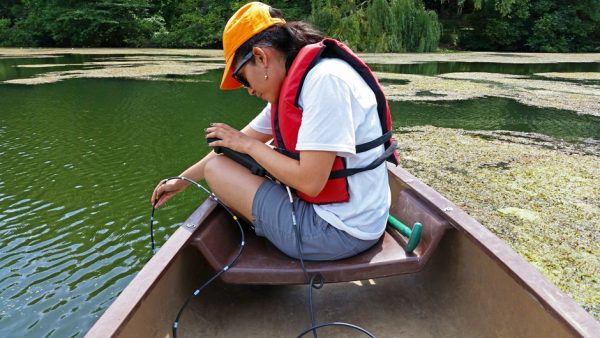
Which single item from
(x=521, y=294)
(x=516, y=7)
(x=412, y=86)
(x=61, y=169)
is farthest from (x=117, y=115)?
(x=516, y=7)

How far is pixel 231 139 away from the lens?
1.48m

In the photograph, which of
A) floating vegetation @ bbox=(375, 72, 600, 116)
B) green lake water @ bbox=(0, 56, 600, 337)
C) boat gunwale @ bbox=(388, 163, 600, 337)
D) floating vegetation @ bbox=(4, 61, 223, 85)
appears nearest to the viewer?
boat gunwale @ bbox=(388, 163, 600, 337)

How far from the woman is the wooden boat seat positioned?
0.05 metres

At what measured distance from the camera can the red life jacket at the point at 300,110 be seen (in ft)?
4.37

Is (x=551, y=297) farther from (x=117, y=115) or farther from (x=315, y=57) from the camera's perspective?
(x=117, y=115)

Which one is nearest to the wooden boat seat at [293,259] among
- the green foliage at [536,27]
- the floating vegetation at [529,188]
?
the floating vegetation at [529,188]

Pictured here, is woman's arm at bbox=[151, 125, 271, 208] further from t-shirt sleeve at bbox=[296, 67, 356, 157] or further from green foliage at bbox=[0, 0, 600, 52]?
green foliage at bbox=[0, 0, 600, 52]

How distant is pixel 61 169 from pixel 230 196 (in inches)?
119

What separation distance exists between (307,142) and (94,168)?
332 cm

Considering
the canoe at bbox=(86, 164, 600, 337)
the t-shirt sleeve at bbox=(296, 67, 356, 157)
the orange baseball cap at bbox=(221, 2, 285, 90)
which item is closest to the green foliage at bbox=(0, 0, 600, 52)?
the canoe at bbox=(86, 164, 600, 337)

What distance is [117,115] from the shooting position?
6.21m

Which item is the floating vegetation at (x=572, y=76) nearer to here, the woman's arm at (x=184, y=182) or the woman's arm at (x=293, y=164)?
the woman's arm at (x=184, y=182)

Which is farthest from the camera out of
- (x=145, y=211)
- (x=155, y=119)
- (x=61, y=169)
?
(x=155, y=119)

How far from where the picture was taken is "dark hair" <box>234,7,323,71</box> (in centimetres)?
134
